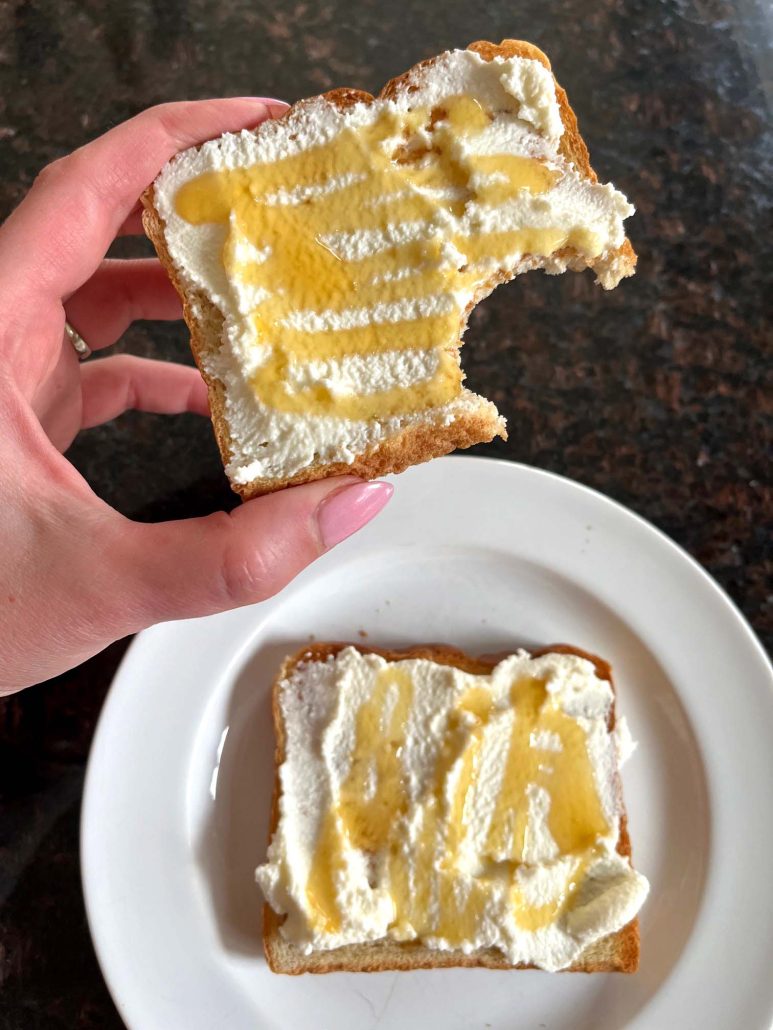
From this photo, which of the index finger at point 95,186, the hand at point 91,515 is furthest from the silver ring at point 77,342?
the index finger at point 95,186

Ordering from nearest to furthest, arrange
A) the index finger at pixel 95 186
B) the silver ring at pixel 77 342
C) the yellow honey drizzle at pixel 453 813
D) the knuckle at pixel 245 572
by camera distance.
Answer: the knuckle at pixel 245 572, the index finger at pixel 95 186, the yellow honey drizzle at pixel 453 813, the silver ring at pixel 77 342

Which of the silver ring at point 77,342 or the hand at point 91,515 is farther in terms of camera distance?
the silver ring at point 77,342

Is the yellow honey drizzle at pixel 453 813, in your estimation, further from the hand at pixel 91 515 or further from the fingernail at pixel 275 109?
the fingernail at pixel 275 109

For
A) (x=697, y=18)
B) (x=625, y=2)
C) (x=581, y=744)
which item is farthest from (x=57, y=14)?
(x=581, y=744)

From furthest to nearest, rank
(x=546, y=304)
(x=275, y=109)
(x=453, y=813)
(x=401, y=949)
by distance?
(x=546, y=304) < (x=401, y=949) < (x=453, y=813) < (x=275, y=109)

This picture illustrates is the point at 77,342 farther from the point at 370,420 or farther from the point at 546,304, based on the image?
the point at 546,304

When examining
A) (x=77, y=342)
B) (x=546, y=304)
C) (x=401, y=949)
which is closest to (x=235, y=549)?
(x=77, y=342)

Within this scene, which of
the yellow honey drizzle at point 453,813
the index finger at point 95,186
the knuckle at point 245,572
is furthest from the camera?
the yellow honey drizzle at point 453,813

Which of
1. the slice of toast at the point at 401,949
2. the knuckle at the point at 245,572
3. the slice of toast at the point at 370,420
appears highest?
the slice of toast at the point at 370,420

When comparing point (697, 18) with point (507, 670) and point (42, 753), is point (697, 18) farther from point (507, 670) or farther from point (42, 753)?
point (42, 753)
